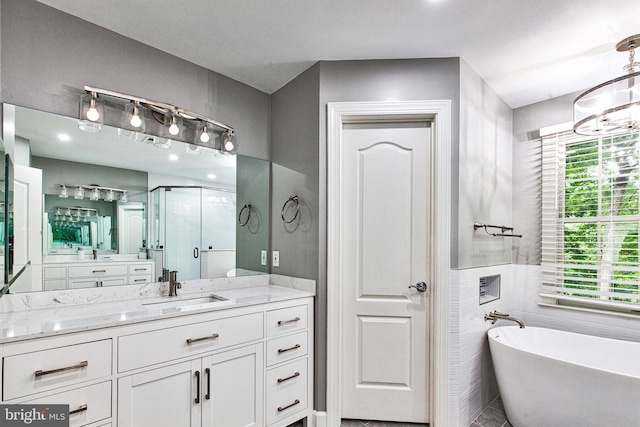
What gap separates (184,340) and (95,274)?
0.71 meters

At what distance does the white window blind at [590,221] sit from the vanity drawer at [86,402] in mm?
3180

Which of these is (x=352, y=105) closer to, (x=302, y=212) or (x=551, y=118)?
(x=302, y=212)

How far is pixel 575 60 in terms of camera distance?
2332 mm

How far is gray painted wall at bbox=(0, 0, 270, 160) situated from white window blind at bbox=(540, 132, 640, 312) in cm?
275

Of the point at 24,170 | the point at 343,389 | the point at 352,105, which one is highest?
the point at 352,105

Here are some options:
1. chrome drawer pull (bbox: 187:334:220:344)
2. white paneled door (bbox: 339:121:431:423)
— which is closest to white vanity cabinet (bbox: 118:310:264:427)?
chrome drawer pull (bbox: 187:334:220:344)

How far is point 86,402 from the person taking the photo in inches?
57.1

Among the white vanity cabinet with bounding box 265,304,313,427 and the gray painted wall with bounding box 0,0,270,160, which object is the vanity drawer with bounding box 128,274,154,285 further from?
the gray painted wall with bounding box 0,0,270,160

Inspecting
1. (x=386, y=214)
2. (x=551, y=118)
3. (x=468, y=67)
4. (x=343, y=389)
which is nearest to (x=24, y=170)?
(x=386, y=214)

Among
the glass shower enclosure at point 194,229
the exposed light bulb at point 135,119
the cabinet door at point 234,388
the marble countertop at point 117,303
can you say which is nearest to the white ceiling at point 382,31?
the exposed light bulb at point 135,119

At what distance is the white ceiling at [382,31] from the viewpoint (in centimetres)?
184

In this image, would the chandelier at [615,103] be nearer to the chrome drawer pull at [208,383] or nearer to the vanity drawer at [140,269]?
the chrome drawer pull at [208,383]

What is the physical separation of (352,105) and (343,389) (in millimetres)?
1989

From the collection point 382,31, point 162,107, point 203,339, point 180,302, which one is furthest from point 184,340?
point 382,31
